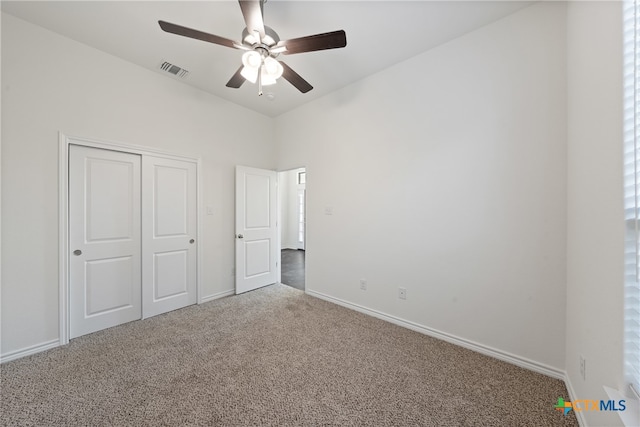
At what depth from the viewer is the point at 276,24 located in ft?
6.75

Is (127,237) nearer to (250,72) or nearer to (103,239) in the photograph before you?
(103,239)

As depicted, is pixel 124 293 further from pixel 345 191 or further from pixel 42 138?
pixel 345 191

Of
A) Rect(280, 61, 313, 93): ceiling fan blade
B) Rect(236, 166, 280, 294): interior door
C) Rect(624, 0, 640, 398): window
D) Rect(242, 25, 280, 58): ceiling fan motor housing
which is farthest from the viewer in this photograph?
Rect(236, 166, 280, 294): interior door

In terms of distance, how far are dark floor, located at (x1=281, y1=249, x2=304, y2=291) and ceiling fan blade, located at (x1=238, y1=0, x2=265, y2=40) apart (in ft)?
11.1

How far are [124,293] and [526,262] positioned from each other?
4060 millimetres

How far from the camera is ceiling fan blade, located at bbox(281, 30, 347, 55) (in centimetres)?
160

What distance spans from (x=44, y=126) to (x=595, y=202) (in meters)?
4.21

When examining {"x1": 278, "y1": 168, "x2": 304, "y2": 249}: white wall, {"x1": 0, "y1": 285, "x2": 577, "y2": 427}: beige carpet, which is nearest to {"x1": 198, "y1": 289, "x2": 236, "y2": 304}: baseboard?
{"x1": 0, "y1": 285, "x2": 577, "y2": 427}: beige carpet

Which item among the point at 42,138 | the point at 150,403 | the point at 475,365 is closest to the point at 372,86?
the point at 475,365

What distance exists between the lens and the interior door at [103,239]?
7.60ft

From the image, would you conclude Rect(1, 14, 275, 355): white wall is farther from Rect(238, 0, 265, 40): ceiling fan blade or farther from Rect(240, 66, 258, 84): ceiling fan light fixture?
Rect(238, 0, 265, 40): ceiling fan blade

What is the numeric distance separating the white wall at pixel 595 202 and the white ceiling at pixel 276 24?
0.88 m

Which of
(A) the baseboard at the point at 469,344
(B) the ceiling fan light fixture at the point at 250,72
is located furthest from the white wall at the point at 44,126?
(A) the baseboard at the point at 469,344

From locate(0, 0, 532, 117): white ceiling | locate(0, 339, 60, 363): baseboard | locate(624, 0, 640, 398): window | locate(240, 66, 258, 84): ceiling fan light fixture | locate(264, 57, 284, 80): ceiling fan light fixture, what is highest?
locate(0, 0, 532, 117): white ceiling
